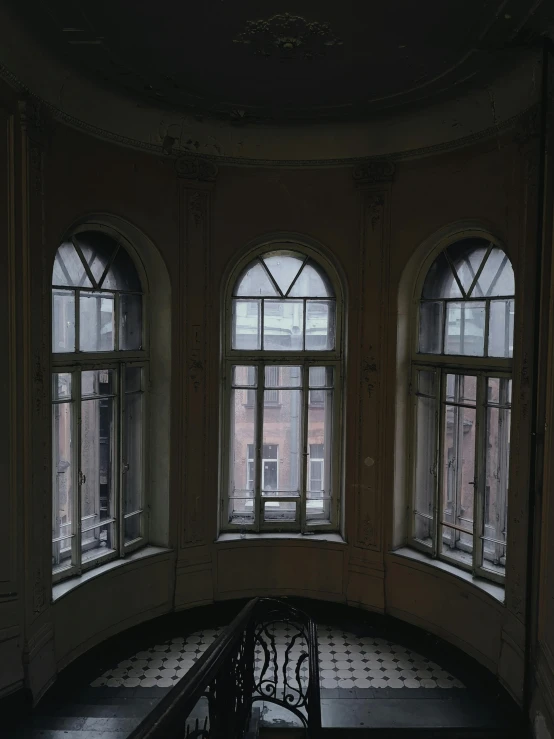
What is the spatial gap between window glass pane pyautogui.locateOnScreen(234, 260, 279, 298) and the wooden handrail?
340 cm

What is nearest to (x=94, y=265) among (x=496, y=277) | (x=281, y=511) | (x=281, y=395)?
(x=281, y=395)

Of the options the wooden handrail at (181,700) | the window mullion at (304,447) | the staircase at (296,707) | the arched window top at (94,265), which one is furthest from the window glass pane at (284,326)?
the wooden handrail at (181,700)

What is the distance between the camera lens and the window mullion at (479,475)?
4199mm

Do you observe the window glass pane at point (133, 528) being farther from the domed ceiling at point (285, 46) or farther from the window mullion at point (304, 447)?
the domed ceiling at point (285, 46)

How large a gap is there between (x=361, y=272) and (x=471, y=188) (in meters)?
1.06

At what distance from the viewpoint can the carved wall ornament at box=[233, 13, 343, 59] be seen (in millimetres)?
3350

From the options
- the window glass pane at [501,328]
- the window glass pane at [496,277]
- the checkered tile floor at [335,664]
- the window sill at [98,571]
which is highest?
the window glass pane at [496,277]

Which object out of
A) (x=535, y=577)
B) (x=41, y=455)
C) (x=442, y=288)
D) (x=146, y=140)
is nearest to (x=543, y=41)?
(x=442, y=288)

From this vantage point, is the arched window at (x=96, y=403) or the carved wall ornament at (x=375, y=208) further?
the carved wall ornament at (x=375, y=208)

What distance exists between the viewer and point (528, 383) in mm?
3688

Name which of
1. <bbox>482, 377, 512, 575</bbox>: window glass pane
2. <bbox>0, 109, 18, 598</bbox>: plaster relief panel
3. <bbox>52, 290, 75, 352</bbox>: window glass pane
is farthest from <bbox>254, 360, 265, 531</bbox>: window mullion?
<bbox>0, 109, 18, 598</bbox>: plaster relief panel

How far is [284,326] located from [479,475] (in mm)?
1999

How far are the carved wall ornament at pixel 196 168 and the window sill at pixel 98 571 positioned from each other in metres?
3.06

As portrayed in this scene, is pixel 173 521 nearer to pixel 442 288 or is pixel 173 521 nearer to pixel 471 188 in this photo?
pixel 442 288
